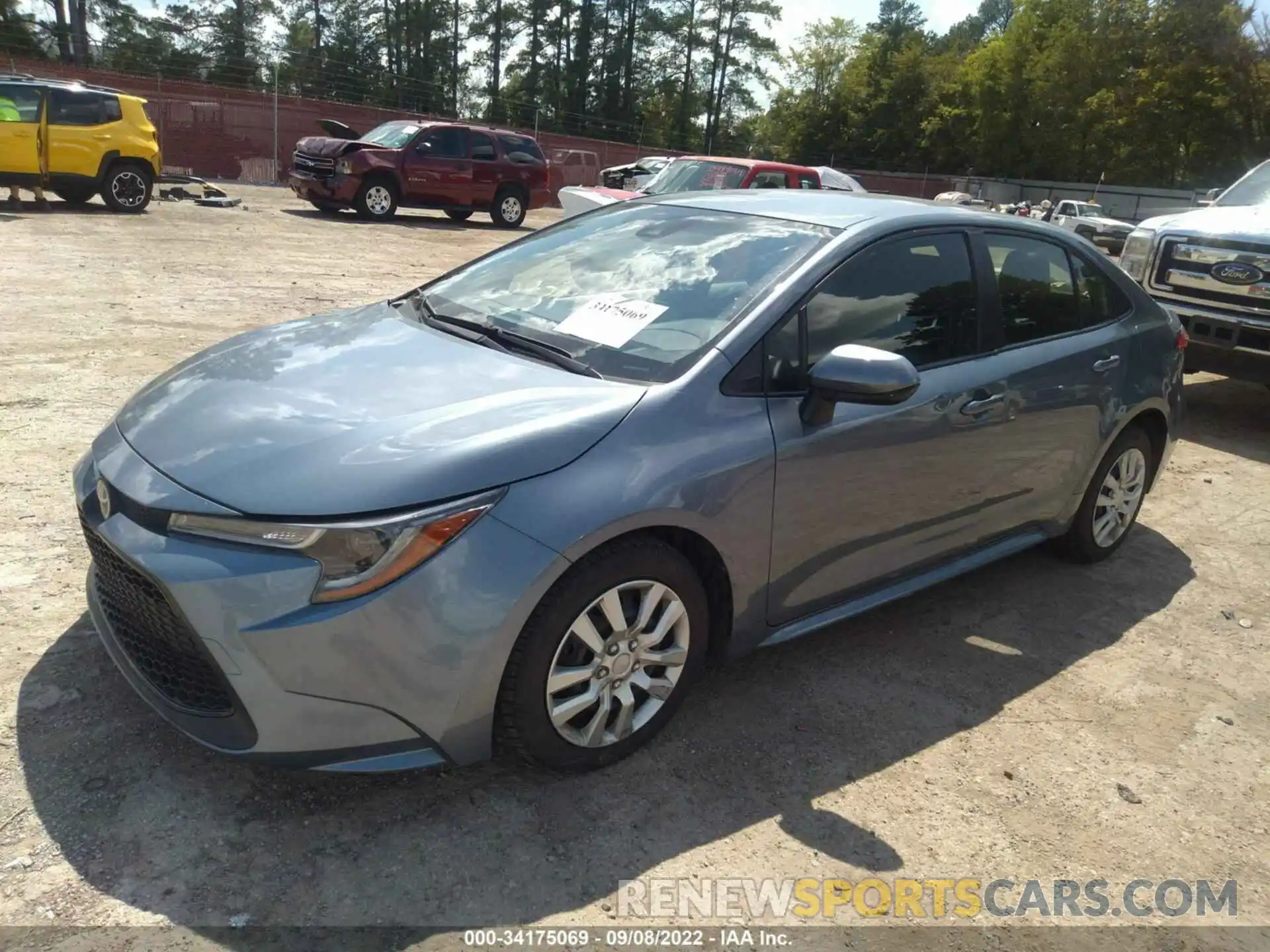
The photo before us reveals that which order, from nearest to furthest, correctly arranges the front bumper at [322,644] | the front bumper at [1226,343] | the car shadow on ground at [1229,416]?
the front bumper at [322,644]
the front bumper at [1226,343]
the car shadow on ground at [1229,416]

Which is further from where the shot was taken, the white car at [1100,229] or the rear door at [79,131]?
the white car at [1100,229]

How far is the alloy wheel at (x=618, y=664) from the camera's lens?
255cm

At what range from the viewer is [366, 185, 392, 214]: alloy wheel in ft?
56.7

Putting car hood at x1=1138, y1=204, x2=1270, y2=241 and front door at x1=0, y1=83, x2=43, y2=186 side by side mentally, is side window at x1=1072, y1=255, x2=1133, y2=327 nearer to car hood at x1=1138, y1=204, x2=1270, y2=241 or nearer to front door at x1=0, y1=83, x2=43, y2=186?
car hood at x1=1138, y1=204, x2=1270, y2=241

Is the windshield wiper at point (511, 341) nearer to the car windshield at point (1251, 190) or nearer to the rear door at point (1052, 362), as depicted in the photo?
the rear door at point (1052, 362)

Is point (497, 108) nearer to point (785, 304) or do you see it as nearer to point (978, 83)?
point (978, 83)

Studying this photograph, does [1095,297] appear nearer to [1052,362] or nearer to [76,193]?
[1052,362]

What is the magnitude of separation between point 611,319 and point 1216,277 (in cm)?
588

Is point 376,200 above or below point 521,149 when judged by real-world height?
below

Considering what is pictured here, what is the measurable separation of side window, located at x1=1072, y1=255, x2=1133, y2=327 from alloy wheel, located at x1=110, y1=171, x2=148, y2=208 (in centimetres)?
1464

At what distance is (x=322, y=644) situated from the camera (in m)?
2.21

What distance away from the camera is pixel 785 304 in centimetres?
298

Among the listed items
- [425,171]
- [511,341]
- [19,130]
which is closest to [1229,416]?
[511,341]

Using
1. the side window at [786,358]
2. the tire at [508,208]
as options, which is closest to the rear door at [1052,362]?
the side window at [786,358]
